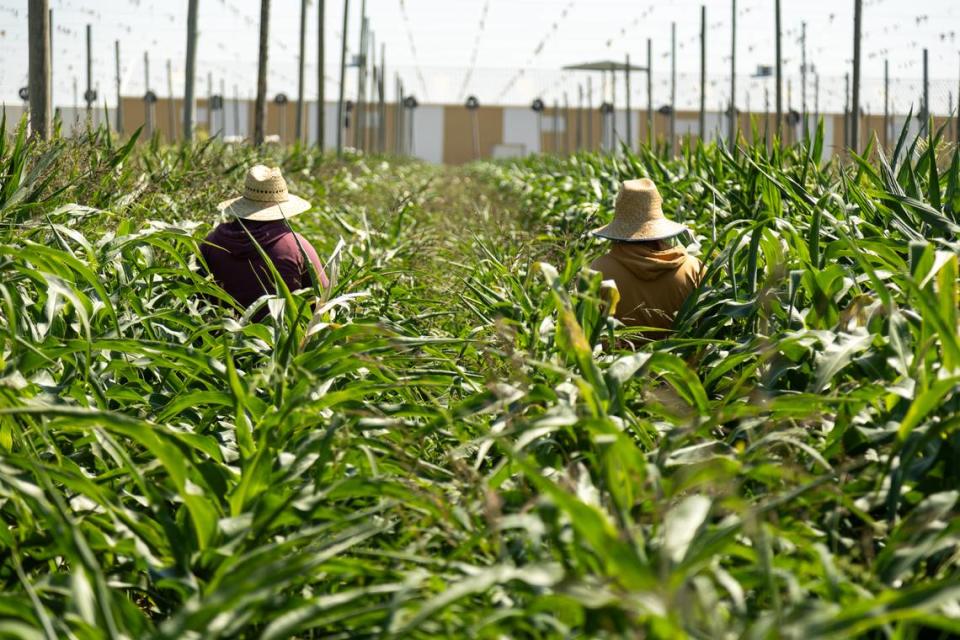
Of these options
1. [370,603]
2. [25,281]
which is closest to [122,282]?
[25,281]

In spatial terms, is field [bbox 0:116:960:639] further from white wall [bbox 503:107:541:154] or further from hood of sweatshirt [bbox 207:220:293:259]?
white wall [bbox 503:107:541:154]

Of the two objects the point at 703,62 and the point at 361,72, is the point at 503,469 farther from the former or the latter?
the point at 361,72

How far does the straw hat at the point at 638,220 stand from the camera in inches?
191

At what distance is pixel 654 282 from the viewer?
187 inches

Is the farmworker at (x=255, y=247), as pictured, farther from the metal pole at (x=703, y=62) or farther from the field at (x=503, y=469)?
the metal pole at (x=703, y=62)

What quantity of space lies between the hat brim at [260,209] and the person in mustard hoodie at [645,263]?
4.74 ft

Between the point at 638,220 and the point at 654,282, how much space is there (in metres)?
0.28

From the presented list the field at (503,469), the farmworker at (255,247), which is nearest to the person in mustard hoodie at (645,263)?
the field at (503,469)

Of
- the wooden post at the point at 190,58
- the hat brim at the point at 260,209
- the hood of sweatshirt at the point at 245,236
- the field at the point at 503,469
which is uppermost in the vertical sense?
the wooden post at the point at 190,58

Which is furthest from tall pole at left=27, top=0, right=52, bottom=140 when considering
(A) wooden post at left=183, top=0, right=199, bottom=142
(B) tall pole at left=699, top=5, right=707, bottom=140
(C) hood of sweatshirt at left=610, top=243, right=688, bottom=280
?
(B) tall pole at left=699, top=5, right=707, bottom=140

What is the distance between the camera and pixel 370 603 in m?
2.17

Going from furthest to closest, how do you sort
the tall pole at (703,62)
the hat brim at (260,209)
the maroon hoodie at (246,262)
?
the tall pole at (703,62), the hat brim at (260,209), the maroon hoodie at (246,262)

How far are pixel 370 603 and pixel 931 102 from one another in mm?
54172

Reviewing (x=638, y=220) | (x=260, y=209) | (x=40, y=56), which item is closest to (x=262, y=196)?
(x=260, y=209)
